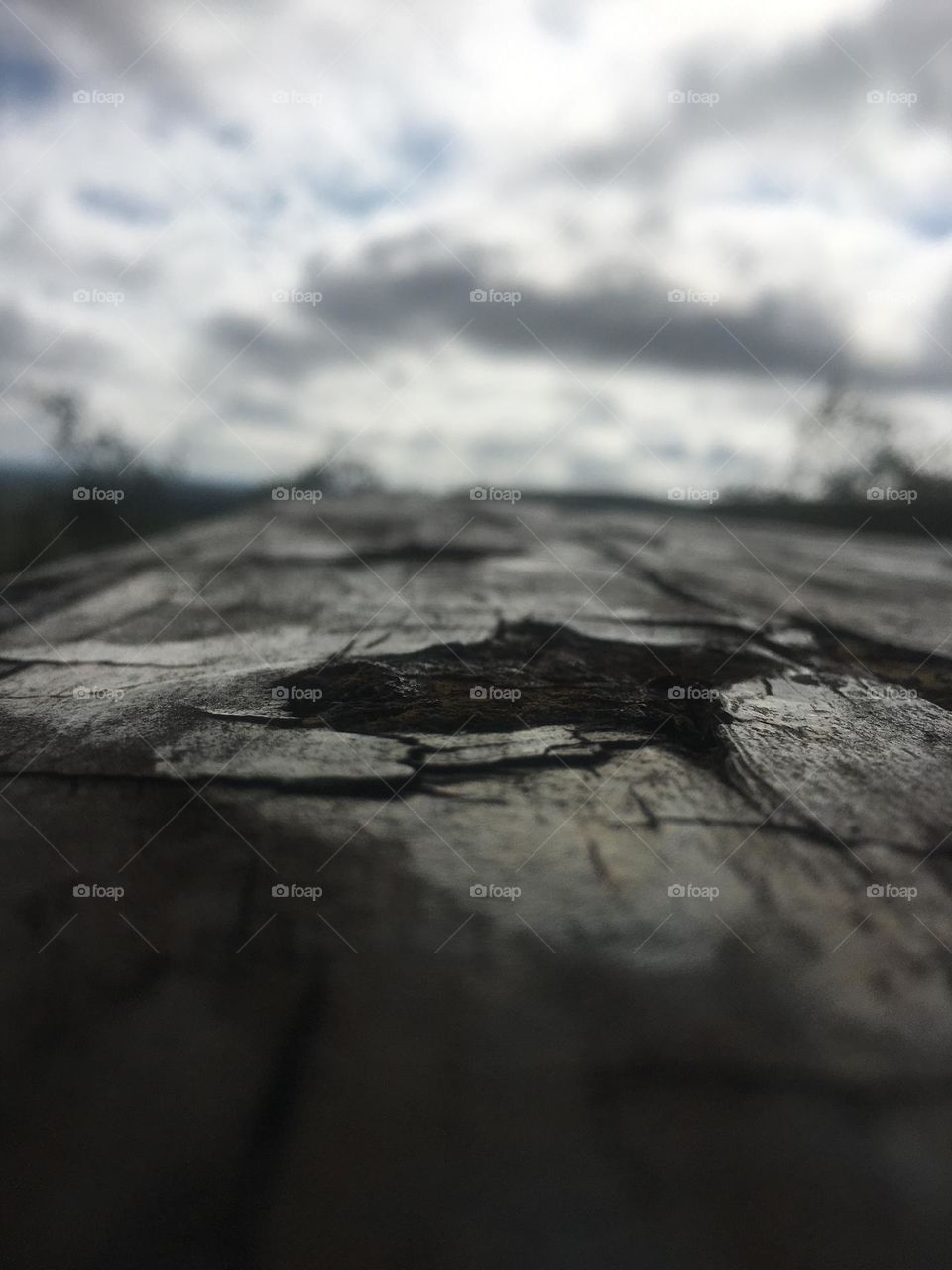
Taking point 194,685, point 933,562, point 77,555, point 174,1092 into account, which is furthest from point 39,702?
point 933,562

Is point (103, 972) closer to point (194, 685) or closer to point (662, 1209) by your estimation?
point (662, 1209)
